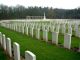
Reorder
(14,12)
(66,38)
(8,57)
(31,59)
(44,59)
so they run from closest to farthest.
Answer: (31,59), (44,59), (8,57), (66,38), (14,12)

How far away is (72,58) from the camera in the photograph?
8.30 m

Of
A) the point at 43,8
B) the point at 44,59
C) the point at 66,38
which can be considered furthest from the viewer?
the point at 43,8

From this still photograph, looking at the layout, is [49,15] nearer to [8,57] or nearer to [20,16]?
[20,16]

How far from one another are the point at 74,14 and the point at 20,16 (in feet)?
97.5

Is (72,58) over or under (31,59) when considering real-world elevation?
under

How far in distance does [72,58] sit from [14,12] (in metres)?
87.5

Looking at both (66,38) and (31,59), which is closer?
(31,59)

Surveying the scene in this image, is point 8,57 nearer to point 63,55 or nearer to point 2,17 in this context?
point 63,55

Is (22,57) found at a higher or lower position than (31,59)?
lower

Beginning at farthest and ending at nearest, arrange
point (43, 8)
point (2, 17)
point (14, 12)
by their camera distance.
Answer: point (43, 8)
point (14, 12)
point (2, 17)

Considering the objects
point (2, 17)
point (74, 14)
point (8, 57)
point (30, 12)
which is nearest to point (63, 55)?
point (8, 57)

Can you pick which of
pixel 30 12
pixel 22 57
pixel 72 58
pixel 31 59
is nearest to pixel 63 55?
pixel 72 58

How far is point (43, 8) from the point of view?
112 metres

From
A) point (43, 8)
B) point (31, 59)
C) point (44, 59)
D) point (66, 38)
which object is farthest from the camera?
point (43, 8)
